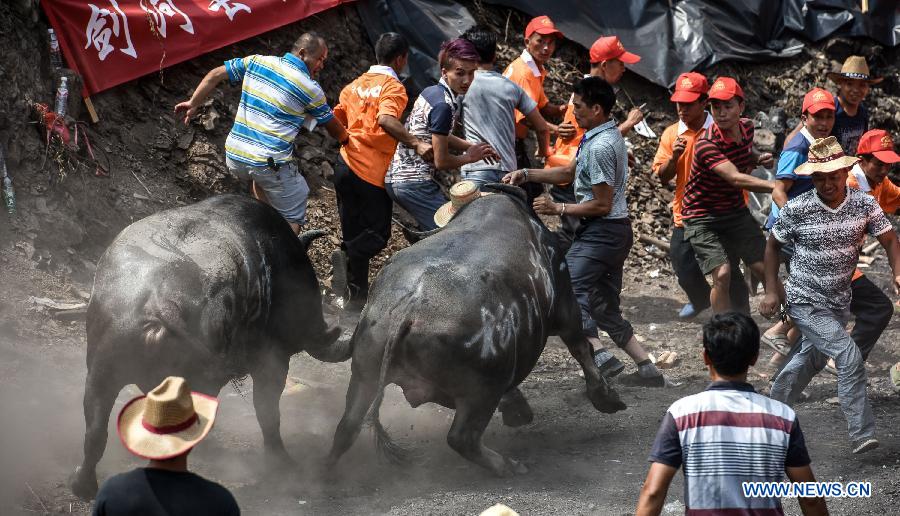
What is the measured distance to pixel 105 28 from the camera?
356 inches

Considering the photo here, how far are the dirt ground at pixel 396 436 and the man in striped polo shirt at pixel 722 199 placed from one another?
84 centimetres

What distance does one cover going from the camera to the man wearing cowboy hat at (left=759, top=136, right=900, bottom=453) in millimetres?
6125

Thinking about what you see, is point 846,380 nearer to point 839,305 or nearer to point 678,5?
point 839,305

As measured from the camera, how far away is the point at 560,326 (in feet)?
22.7

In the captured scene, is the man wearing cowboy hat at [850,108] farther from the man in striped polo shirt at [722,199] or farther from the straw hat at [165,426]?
the straw hat at [165,426]

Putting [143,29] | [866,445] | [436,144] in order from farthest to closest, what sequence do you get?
[143,29]
[436,144]
[866,445]

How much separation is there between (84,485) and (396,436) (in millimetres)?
2005

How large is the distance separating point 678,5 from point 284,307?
6.71 m

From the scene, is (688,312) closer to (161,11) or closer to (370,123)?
(370,123)

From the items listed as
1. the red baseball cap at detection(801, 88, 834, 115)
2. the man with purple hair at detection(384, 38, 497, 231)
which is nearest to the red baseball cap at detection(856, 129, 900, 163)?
the red baseball cap at detection(801, 88, 834, 115)

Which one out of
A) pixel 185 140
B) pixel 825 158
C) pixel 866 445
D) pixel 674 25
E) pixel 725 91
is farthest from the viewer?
pixel 674 25

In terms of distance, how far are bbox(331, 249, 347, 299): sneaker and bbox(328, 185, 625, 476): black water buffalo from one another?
2740 millimetres

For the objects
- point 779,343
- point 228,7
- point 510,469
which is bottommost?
point 779,343

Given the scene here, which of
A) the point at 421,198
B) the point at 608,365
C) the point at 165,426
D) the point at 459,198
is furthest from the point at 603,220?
the point at 165,426
